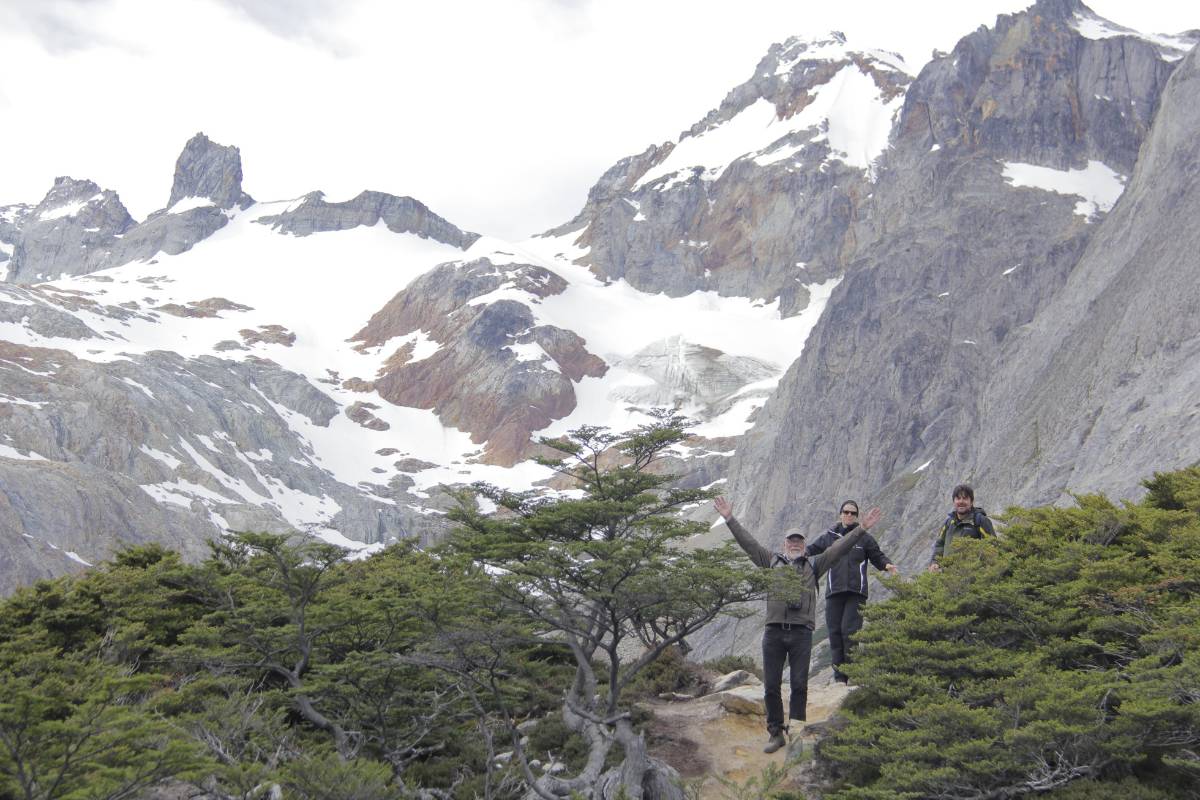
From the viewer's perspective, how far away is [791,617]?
11898 mm

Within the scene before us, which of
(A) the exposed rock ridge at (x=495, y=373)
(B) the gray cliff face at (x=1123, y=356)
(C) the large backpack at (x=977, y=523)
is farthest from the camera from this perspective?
(A) the exposed rock ridge at (x=495, y=373)

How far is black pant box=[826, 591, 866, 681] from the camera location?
12719mm

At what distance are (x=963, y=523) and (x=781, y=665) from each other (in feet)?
10.1

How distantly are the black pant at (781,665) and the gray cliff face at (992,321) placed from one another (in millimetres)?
19088

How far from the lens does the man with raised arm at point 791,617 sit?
11875 millimetres

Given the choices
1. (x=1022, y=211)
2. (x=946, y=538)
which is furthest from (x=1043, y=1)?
(x=946, y=538)

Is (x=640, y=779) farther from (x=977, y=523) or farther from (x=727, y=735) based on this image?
(x=977, y=523)

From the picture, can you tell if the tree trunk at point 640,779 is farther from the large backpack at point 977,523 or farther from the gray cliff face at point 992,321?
the gray cliff face at point 992,321

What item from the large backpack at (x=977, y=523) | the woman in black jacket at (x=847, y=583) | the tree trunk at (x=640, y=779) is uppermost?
the large backpack at (x=977, y=523)

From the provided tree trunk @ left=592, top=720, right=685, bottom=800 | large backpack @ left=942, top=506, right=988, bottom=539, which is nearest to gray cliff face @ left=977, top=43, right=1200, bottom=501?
large backpack @ left=942, top=506, right=988, bottom=539

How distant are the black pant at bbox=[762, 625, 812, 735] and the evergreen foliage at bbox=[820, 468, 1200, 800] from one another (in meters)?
0.67

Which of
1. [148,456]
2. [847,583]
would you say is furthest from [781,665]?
[148,456]

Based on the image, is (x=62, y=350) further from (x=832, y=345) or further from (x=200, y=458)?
(x=832, y=345)

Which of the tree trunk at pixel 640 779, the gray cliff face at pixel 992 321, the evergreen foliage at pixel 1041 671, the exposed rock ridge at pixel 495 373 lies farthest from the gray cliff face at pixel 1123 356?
the exposed rock ridge at pixel 495 373
